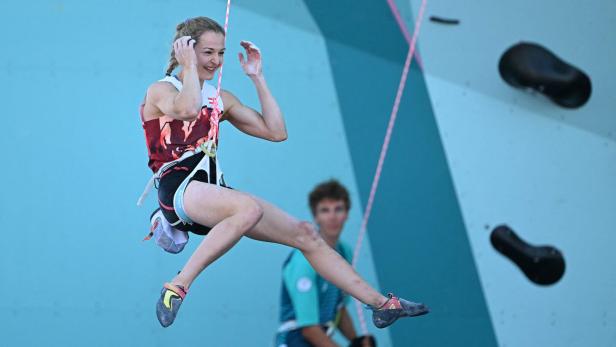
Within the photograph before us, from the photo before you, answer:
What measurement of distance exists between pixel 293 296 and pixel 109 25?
153cm

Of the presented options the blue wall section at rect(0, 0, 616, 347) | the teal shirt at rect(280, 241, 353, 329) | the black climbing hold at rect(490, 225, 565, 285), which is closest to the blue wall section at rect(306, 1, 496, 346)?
the blue wall section at rect(0, 0, 616, 347)

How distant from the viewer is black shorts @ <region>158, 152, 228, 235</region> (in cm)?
402

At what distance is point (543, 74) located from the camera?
5.57 metres

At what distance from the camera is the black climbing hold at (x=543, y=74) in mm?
5574

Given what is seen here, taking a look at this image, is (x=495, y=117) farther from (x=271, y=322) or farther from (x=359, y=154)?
(x=271, y=322)

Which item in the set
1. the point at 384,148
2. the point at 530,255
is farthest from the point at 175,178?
the point at 530,255

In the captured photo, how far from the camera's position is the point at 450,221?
5629mm

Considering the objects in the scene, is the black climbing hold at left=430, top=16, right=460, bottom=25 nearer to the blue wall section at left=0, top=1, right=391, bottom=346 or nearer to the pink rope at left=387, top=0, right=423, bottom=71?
the pink rope at left=387, top=0, right=423, bottom=71

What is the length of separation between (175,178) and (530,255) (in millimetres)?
2049

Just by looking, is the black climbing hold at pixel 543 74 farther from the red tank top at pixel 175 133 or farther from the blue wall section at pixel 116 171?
the red tank top at pixel 175 133

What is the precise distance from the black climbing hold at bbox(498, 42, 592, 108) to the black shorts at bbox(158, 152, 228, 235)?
76.8 inches

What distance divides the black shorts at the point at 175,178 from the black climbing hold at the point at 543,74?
1.95 meters

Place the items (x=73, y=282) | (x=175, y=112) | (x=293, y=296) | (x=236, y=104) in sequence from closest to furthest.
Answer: (x=175, y=112)
(x=236, y=104)
(x=293, y=296)
(x=73, y=282)

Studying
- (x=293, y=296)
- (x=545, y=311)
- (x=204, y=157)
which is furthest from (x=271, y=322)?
(x=204, y=157)
